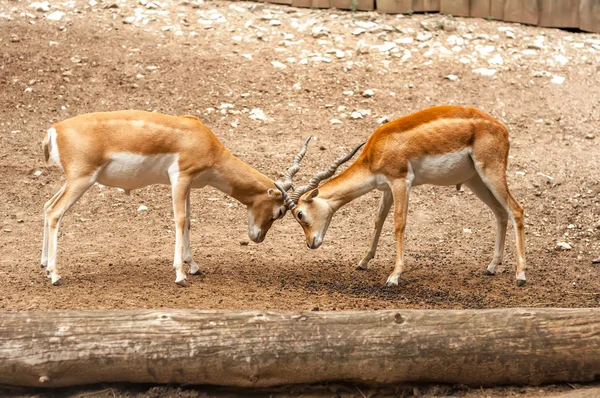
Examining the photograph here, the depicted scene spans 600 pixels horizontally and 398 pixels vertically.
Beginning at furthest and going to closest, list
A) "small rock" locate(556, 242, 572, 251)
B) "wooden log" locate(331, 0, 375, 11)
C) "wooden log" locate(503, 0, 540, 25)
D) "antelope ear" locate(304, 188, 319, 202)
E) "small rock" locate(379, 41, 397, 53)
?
1. "wooden log" locate(331, 0, 375, 11)
2. "wooden log" locate(503, 0, 540, 25)
3. "small rock" locate(379, 41, 397, 53)
4. "small rock" locate(556, 242, 572, 251)
5. "antelope ear" locate(304, 188, 319, 202)

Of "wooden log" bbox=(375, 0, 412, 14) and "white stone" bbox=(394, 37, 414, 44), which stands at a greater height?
"wooden log" bbox=(375, 0, 412, 14)

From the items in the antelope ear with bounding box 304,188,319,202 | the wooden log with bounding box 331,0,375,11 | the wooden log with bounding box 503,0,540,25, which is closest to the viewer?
the antelope ear with bounding box 304,188,319,202

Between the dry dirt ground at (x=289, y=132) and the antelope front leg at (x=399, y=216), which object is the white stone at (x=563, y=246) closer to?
the dry dirt ground at (x=289, y=132)

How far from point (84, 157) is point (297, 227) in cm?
321

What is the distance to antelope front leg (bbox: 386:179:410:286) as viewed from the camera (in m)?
7.09

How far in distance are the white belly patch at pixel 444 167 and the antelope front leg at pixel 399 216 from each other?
0.63 feet

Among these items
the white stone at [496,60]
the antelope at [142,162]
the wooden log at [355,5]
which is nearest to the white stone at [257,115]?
the wooden log at [355,5]

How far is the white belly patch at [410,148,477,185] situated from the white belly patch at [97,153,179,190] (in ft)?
7.25

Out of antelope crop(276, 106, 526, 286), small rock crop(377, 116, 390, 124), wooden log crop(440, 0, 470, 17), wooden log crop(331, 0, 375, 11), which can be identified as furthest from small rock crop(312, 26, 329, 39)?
antelope crop(276, 106, 526, 286)

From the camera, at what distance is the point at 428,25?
42.0 feet

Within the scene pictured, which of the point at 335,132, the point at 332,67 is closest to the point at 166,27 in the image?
the point at 332,67

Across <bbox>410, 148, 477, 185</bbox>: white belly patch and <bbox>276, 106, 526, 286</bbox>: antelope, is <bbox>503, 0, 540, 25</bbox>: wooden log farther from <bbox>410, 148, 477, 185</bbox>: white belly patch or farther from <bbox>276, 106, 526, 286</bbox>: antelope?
<bbox>410, 148, 477, 185</bbox>: white belly patch

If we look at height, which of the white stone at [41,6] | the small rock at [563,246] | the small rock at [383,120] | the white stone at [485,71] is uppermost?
the white stone at [41,6]

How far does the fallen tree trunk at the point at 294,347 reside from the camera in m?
4.76
